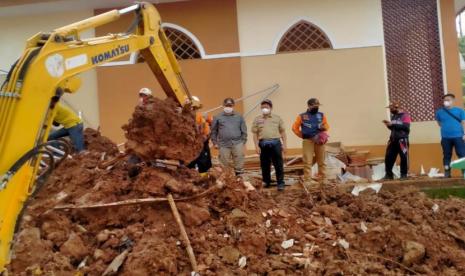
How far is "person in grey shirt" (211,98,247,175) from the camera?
8500 millimetres

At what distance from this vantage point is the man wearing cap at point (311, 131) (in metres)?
8.55

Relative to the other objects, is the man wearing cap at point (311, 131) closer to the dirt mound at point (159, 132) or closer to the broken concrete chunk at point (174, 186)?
the dirt mound at point (159, 132)

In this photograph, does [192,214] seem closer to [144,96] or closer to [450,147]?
[144,96]

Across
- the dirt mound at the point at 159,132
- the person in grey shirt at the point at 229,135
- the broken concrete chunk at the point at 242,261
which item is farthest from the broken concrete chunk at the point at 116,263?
the person in grey shirt at the point at 229,135

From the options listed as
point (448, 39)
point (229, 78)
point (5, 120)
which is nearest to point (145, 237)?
point (5, 120)

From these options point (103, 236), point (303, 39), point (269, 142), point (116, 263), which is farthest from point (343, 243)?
point (303, 39)

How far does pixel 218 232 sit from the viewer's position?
5.01m

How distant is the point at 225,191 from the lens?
5.41 m

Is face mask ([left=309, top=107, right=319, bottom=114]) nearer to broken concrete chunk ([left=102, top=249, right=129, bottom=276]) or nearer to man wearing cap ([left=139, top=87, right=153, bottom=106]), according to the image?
man wearing cap ([left=139, top=87, right=153, bottom=106])

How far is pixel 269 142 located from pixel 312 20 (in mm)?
4275

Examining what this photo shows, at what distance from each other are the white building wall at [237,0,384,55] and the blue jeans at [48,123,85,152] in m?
5.44

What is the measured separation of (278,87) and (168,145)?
601cm

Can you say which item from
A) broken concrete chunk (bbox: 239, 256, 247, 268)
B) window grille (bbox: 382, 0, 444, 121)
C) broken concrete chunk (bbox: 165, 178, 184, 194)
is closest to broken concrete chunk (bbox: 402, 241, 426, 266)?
broken concrete chunk (bbox: 239, 256, 247, 268)

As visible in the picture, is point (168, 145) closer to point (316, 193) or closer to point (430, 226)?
point (316, 193)
